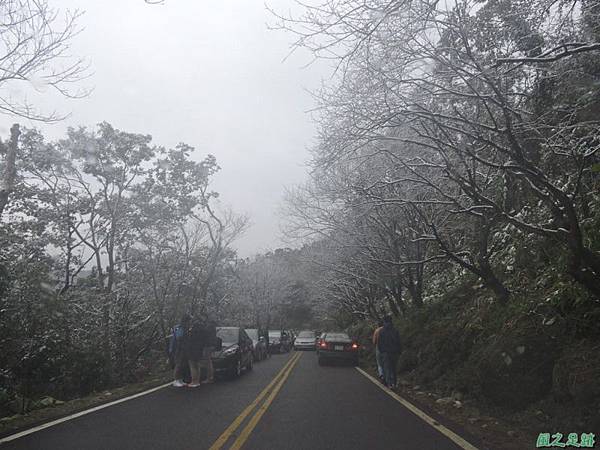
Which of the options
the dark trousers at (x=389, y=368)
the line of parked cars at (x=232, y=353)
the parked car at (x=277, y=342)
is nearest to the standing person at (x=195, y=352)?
the line of parked cars at (x=232, y=353)

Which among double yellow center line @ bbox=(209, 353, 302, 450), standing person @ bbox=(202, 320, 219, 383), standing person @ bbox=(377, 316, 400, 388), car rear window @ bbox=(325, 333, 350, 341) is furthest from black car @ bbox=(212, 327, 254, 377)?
car rear window @ bbox=(325, 333, 350, 341)

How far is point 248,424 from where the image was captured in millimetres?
8070

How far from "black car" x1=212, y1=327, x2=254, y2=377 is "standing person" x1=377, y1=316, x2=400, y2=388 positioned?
442cm

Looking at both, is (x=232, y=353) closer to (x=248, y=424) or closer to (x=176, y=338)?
(x=176, y=338)

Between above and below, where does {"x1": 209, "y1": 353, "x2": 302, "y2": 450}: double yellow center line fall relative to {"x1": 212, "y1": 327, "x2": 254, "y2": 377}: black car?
below

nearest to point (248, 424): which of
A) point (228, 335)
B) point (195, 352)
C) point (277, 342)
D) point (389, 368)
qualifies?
point (195, 352)

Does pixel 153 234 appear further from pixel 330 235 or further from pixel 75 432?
pixel 75 432

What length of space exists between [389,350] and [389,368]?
483 mm

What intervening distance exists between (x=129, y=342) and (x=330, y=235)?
327 inches

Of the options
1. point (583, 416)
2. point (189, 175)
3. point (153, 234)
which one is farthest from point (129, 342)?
point (583, 416)

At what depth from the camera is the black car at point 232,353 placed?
14930 millimetres

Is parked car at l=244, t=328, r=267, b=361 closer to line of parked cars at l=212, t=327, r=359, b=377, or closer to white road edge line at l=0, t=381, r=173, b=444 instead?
line of parked cars at l=212, t=327, r=359, b=377

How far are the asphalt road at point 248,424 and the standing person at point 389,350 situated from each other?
1.10 meters

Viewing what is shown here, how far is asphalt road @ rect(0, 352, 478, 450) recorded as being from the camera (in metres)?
6.81
